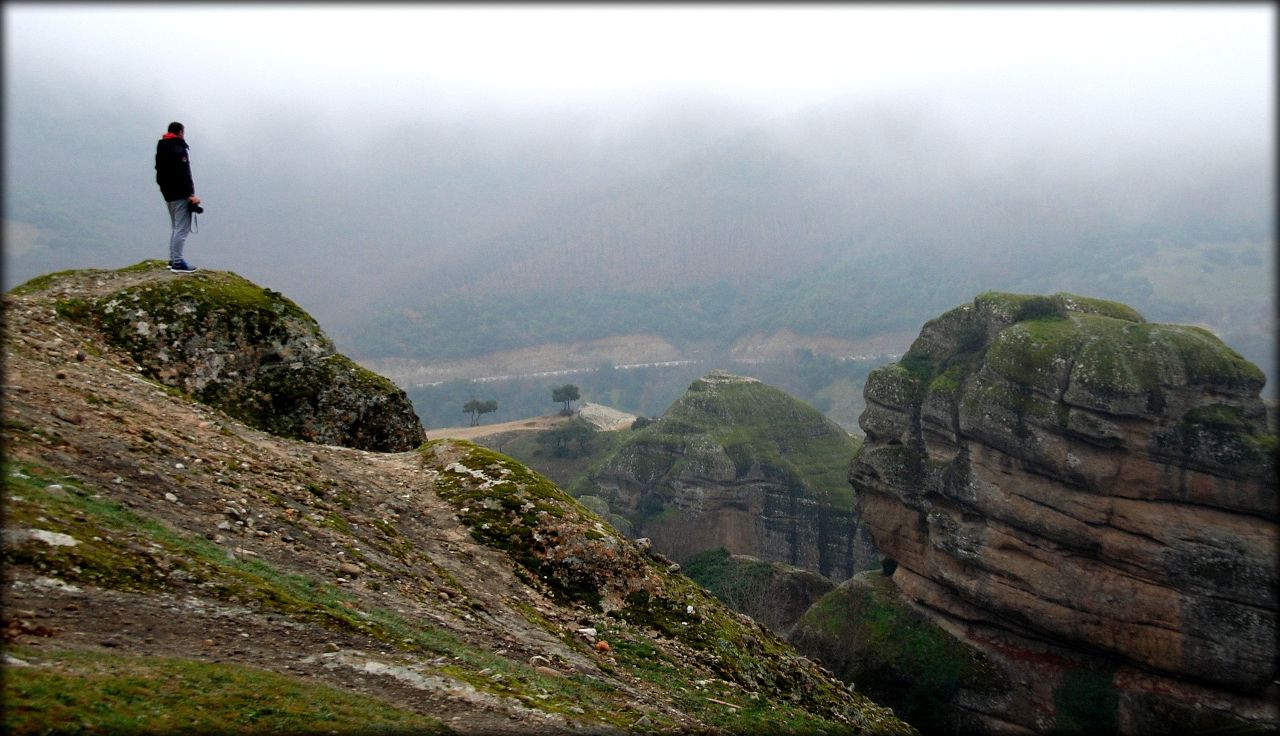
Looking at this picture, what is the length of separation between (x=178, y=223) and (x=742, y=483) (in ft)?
382

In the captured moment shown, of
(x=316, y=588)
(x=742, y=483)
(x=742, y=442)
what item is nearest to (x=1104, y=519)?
(x=316, y=588)

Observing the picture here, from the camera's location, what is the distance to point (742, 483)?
132625 mm

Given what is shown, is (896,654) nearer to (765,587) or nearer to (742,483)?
(765,587)

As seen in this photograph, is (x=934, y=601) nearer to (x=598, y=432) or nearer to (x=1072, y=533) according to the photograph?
(x=1072, y=533)

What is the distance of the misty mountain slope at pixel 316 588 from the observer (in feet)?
31.1

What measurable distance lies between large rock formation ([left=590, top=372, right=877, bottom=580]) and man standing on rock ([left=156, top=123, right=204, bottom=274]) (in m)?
97.7

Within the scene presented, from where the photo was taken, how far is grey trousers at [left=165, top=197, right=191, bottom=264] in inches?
894

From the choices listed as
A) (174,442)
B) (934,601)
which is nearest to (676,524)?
(934,601)

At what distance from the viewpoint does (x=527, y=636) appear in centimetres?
1483

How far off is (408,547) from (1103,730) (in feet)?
209

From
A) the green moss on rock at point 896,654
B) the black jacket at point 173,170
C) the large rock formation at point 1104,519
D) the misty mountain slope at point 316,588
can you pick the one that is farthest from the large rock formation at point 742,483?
the black jacket at point 173,170

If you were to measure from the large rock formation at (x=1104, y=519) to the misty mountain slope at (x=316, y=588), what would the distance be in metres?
48.8

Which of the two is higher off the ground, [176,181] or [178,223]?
[176,181]

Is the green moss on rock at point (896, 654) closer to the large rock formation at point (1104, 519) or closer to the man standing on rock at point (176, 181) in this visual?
the large rock formation at point (1104, 519)
